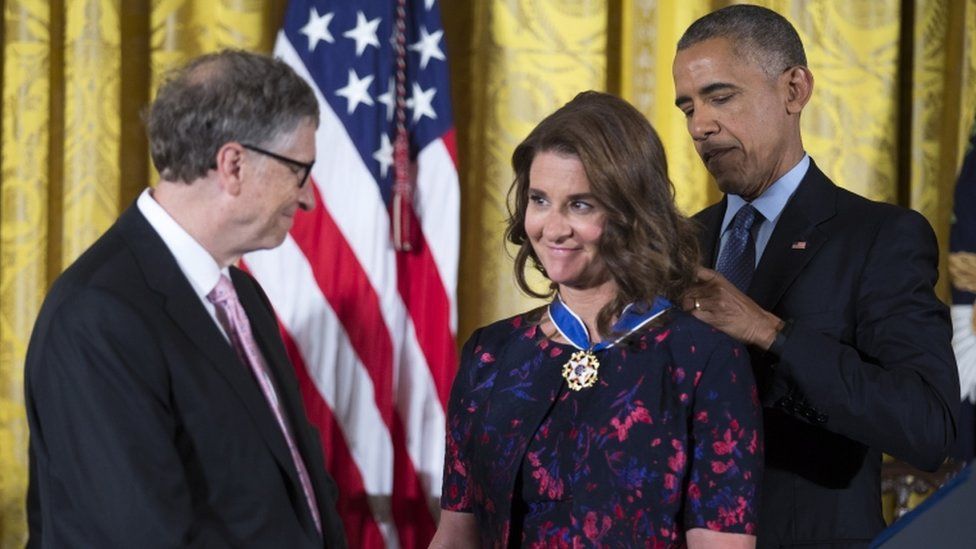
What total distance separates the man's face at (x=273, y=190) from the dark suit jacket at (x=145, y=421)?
0.15 meters

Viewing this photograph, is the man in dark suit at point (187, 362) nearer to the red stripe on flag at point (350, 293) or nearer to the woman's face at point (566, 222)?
the woman's face at point (566, 222)

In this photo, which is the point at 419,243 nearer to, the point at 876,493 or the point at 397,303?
the point at 397,303

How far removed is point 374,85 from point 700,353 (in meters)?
1.80

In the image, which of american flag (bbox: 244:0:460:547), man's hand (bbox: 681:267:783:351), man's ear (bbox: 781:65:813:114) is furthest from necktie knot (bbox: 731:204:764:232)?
american flag (bbox: 244:0:460:547)

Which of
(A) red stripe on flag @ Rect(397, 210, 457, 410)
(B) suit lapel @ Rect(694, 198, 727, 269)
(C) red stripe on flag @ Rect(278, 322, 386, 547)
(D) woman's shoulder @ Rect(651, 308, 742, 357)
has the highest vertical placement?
(B) suit lapel @ Rect(694, 198, 727, 269)

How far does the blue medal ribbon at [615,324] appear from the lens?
1981 millimetres

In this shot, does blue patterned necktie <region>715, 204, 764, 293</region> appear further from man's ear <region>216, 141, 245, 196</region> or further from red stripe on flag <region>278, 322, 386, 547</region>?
red stripe on flag <region>278, 322, 386, 547</region>

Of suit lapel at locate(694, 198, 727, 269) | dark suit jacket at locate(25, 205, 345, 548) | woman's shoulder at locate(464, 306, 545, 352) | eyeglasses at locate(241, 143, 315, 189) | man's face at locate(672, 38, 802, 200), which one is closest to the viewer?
dark suit jacket at locate(25, 205, 345, 548)

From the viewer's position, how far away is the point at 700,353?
191cm

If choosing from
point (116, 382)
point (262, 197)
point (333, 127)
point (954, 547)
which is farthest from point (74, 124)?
point (954, 547)

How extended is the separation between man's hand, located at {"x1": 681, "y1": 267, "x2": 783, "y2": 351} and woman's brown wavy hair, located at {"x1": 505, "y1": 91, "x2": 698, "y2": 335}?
36 millimetres

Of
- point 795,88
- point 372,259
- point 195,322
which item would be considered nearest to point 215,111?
point 195,322

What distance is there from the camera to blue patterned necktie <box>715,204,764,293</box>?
7.66 ft

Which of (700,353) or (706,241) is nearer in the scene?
(700,353)
